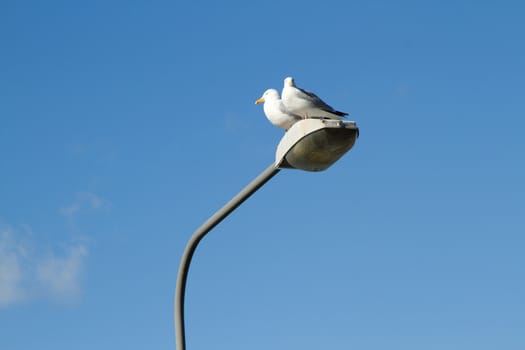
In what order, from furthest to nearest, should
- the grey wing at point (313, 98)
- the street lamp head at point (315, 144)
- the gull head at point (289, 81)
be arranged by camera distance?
the gull head at point (289, 81)
the grey wing at point (313, 98)
the street lamp head at point (315, 144)

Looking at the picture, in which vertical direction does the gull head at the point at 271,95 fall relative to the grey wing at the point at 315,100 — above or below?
above

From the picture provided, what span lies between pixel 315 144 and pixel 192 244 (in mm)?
1791

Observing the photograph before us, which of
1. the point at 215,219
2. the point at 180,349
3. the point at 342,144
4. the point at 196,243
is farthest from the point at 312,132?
the point at 180,349

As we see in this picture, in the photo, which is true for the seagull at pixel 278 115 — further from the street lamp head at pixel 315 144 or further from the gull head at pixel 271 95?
the street lamp head at pixel 315 144

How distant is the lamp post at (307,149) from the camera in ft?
19.9

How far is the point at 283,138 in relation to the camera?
653 cm

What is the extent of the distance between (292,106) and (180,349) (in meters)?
2.84

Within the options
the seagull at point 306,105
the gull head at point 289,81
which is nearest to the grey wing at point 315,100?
the seagull at point 306,105

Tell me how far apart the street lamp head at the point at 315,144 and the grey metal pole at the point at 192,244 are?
0.99 feet

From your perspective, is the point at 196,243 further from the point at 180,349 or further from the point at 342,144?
the point at 342,144

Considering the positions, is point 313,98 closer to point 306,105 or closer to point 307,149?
point 306,105

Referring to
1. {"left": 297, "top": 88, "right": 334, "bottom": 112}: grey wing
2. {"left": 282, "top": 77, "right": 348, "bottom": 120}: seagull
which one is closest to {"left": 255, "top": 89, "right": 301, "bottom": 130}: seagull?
{"left": 282, "top": 77, "right": 348, "bottom": 120}: seagull

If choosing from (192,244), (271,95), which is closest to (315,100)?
(271,95)

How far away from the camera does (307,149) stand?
20.5 ft
